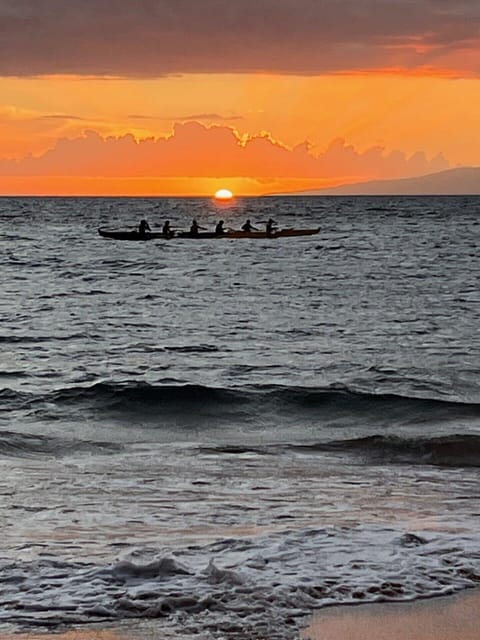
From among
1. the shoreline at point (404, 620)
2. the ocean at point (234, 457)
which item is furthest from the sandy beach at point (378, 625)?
the ocean at point (234, 457)

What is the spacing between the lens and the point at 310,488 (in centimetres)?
1180

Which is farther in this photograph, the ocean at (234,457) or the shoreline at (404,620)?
the ocean at (234,457)

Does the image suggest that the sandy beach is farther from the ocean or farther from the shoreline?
the ocean

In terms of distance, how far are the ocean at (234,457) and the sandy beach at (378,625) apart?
14 cm

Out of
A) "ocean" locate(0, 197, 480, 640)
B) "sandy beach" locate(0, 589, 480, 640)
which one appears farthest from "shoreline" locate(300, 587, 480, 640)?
"ocean" locate(0, 197, 480, 640)

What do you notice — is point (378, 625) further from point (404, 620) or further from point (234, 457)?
point (234, 457)

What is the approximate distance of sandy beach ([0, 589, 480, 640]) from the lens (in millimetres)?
7117

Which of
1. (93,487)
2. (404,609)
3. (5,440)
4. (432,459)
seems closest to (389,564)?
(404,609)

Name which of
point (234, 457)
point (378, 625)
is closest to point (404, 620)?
point (378, 625)

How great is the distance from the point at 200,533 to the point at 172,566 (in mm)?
1269

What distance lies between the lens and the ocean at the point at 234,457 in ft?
26.5

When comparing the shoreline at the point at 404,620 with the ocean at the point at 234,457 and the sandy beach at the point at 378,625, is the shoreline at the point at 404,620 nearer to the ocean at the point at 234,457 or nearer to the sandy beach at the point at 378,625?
the sandy beach at the point at 378,625

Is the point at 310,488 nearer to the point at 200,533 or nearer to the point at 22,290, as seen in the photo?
the point at 200,533

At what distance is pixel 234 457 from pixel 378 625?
6753mm
